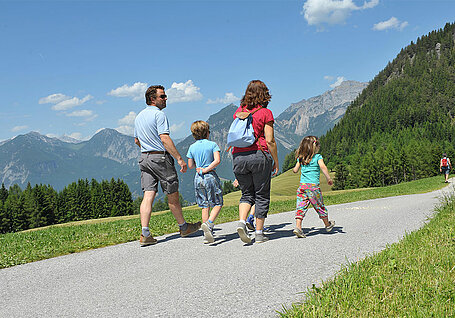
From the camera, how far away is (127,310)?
3.70 m

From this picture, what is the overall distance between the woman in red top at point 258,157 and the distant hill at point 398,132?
111627mm

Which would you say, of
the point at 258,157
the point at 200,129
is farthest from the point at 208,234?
the point at 200,129

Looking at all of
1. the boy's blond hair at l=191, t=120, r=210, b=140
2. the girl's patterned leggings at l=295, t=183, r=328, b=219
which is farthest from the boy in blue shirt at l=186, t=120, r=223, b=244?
the girl's patterned leggings at l=295, t=183, r=328, b=219

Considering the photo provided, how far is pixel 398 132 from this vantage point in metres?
162

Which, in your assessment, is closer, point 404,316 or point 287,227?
point 404,316

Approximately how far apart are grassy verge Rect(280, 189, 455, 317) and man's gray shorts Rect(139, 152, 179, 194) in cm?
387

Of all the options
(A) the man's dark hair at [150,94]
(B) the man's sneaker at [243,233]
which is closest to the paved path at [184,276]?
(B) the man's sneaker at [243,233]

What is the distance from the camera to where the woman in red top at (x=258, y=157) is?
6.50 metres

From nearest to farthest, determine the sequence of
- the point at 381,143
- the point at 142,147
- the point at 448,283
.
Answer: the point at 448,283
the point at 142,147
the point at 381,143

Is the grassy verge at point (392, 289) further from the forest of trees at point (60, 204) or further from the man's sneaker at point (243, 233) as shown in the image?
the forest of trees at point (60, 204)

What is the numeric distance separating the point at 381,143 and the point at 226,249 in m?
158

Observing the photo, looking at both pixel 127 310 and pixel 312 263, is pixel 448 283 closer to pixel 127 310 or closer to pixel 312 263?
pixel 312 263

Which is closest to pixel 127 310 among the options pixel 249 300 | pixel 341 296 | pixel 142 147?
pixel 249 300

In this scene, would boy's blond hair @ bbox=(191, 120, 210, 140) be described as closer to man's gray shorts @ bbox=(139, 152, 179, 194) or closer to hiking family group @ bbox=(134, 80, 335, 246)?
hiking family group @ bbox=(134, 80, 335, 246)
